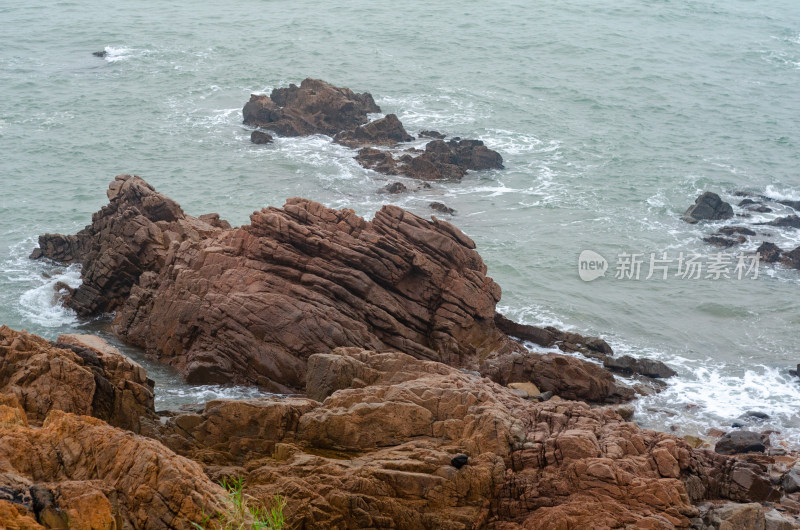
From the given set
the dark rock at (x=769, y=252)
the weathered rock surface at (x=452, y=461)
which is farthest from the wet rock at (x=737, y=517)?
the dark rock at (x=769, y=252)

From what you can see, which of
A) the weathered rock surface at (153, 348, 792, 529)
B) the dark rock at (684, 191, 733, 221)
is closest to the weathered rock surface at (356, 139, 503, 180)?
the dark rock at (684, 191, 733, 221)

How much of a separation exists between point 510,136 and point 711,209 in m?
15.5

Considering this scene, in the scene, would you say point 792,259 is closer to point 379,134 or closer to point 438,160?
point 438,160

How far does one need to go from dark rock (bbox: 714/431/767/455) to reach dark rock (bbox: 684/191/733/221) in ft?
71.9

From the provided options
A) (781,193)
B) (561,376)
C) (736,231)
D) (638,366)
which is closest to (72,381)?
(561,376)

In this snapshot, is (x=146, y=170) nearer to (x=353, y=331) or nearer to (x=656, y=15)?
(x=353, y=331)

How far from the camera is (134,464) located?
1313 centimetres

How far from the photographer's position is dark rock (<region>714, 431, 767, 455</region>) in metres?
23.6

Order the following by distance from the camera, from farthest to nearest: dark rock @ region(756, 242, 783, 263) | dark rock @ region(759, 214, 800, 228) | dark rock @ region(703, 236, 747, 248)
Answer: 1. dark rock @ region(759, 214, 800, 228)
2. dark rock @ region(703, 236, 747, 248)
3. dark rock @ region(756, 242, 783, 263)

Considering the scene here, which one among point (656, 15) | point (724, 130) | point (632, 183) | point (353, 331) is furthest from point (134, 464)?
point (656, 15)

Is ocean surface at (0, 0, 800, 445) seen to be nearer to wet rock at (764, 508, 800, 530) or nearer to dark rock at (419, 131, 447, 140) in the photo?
dark rock at (419, 131, 447, 140)

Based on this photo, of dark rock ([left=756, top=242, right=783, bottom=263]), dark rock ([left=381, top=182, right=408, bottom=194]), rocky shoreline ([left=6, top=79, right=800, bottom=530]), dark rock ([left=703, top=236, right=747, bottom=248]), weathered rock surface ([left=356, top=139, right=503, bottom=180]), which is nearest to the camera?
rocky shoreline ([left=6, top=79, right=800, bottom=530])

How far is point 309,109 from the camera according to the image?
55031 mm

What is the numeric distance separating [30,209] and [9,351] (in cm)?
2637
